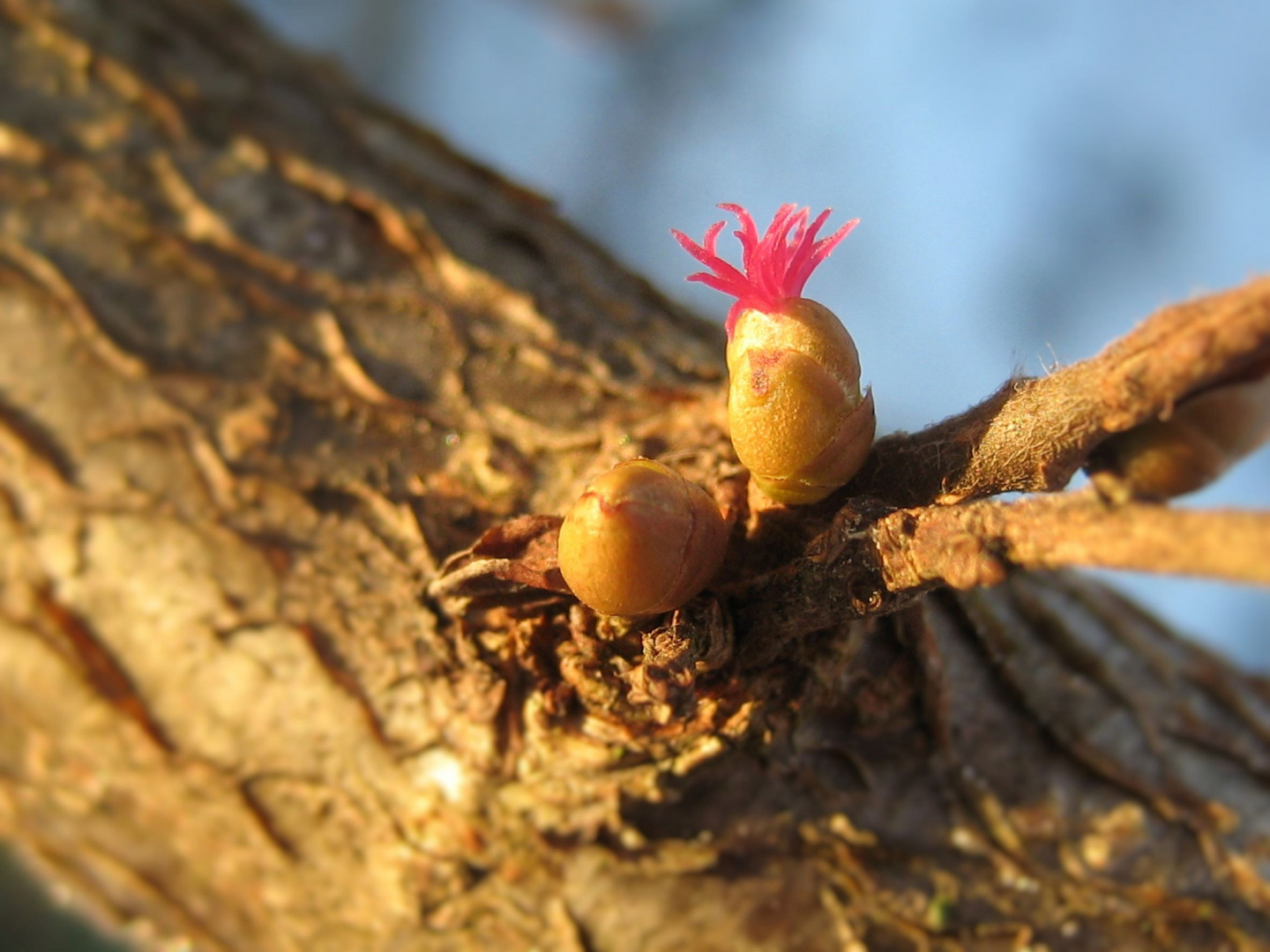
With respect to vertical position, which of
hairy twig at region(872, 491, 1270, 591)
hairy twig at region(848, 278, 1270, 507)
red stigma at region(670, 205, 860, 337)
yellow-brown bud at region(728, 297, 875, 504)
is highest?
red stigma at region(670, 205, 860, 337)

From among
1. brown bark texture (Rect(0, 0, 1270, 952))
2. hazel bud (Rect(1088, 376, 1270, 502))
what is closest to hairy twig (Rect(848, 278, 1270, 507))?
hazel bud (Rect(1088, 376, 1270, 502))

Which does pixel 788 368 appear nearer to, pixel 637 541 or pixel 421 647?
pixel 637 541

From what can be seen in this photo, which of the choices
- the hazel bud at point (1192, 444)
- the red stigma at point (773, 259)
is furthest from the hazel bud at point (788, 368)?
the hazel bud at point (1192, 444)

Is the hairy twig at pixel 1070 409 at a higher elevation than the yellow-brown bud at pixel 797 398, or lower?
lower

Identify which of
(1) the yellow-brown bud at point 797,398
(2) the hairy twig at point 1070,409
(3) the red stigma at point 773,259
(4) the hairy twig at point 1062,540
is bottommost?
(4) the hairy twig at point 1062,540

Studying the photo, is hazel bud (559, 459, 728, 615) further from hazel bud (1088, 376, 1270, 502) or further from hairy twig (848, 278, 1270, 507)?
hazel bud (1088, 376, 1270, 502)

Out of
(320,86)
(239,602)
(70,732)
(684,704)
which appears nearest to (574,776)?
(684,704)

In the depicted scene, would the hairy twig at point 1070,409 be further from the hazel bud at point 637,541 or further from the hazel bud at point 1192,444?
the hazel bud at point 637,541

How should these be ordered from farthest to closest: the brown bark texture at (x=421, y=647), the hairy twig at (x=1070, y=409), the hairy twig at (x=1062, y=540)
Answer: the brown bark texture at (x=421, y=647)
the hairy twig at (x=1070, y=409)
the hairy twig at (x=1062, y=540)
